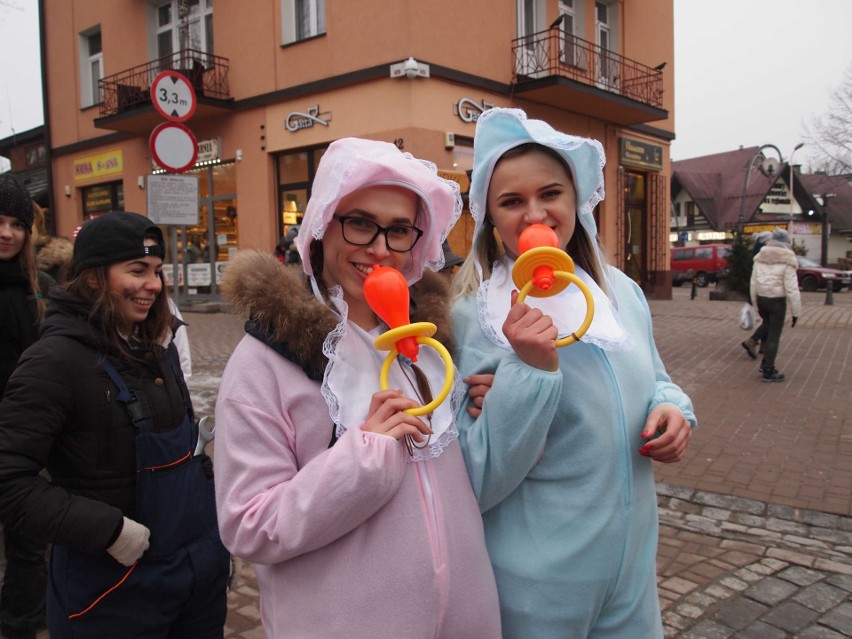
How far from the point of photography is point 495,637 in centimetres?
144

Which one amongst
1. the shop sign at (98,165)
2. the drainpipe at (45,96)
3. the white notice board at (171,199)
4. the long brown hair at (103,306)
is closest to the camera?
the long brown hair at (103,306)

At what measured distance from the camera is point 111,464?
1.94m

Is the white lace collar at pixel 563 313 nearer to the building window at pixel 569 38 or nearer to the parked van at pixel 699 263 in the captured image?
the building window at pixel 569 38

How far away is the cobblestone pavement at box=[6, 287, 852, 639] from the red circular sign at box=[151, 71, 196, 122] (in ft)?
9.08

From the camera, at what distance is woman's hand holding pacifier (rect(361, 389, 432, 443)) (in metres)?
1.26

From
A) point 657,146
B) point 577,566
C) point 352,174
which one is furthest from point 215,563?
point 657,146

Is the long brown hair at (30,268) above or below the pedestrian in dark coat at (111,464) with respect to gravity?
above

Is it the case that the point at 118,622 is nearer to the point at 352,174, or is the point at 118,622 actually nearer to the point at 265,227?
the point at 352,174

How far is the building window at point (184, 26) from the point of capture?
47.6 ft

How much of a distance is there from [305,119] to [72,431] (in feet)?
38.3

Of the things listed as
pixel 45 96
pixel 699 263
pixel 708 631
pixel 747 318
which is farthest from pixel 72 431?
pixel 699 263

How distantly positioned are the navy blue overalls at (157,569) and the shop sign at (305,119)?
11.2 m

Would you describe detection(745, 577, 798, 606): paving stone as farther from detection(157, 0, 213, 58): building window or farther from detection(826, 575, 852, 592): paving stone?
detection(157, 0, 213, 58): building window

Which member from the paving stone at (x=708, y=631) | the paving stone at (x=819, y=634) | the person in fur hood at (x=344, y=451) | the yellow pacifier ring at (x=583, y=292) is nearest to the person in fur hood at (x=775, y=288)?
the paving stone at (x=819, y=634)
